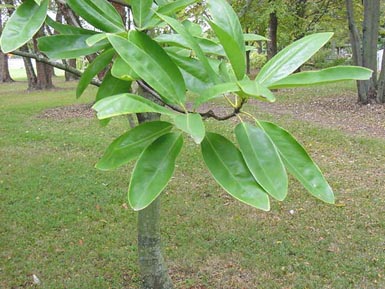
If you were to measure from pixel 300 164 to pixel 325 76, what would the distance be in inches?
7.2

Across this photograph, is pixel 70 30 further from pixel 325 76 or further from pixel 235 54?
pixel 325 76

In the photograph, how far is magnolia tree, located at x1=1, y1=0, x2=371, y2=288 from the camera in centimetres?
80

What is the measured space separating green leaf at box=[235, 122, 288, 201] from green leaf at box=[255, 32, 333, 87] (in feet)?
0.36

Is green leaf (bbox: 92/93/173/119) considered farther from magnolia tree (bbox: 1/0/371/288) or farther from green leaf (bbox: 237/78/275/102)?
green leaf (bbox: 237/78/275/102)

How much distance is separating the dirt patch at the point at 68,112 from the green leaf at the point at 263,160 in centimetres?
1051

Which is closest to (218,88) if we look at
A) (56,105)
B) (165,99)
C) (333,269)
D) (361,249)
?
(165,99)

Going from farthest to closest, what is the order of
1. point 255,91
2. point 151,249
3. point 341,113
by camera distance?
point 341,113, point 151,249, point 255,91

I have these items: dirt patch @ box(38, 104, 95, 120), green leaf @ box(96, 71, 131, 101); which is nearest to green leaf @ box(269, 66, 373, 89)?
green leaf @ box(96, 71, 131, 101)

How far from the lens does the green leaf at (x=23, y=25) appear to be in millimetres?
872

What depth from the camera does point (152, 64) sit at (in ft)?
2.73

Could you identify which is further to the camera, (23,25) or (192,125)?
(23,25)

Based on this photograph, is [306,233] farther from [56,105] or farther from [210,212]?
[56,105]

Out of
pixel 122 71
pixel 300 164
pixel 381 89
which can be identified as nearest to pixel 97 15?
pixel 122 71

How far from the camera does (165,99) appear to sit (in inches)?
36.1
